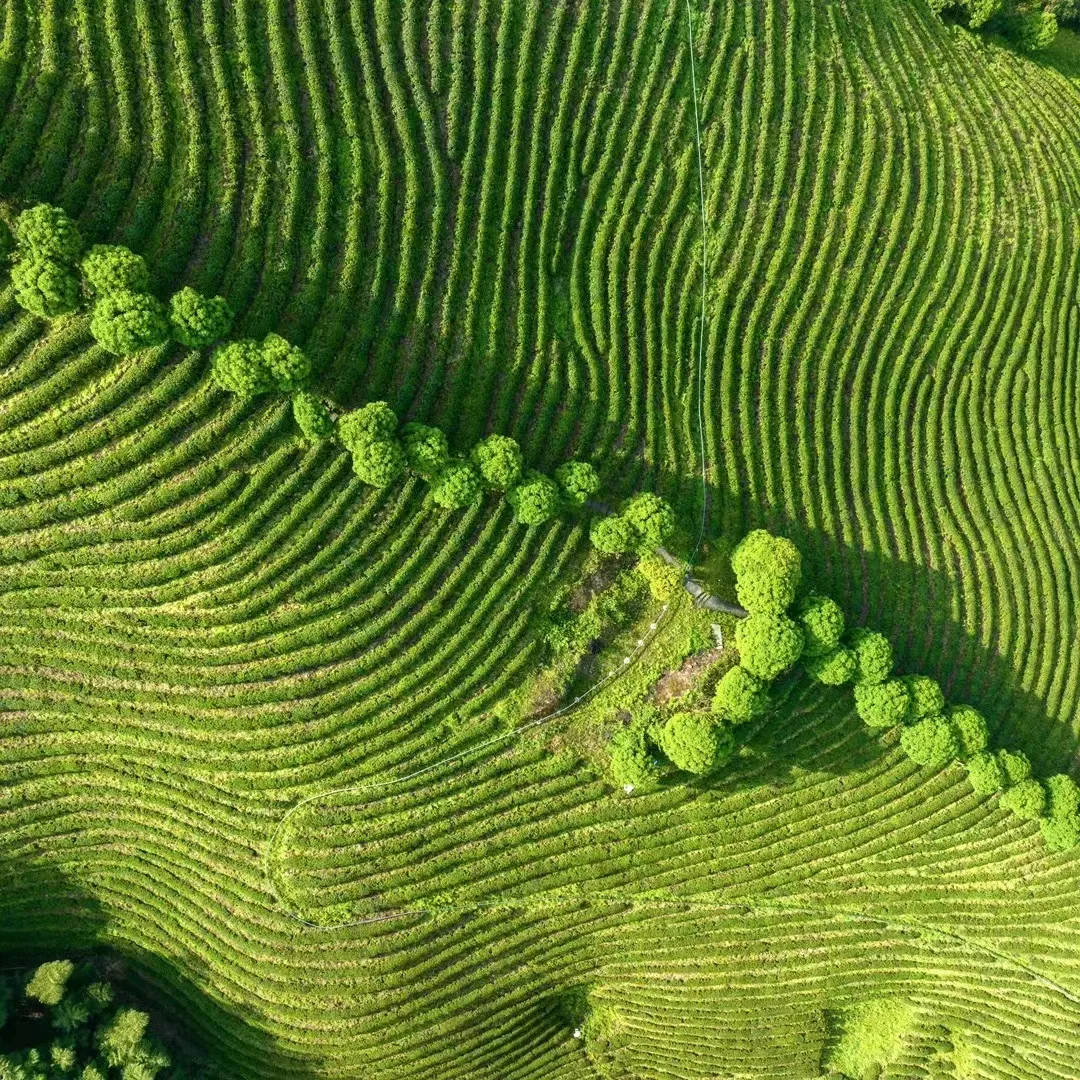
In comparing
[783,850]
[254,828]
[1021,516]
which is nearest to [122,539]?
[254,828]

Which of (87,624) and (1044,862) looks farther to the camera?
(1044,862)

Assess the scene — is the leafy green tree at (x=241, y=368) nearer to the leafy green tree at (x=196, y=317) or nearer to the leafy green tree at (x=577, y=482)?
the leafy green tree at (x=196, y=317)

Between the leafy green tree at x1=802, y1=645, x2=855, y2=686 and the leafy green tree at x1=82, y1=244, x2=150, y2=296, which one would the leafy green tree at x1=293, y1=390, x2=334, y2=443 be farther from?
the leafy green tree at x1=802, y1=645, x2=855, y2=686

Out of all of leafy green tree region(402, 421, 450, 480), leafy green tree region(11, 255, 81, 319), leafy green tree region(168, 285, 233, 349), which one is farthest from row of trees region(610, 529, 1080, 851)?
leafy green tree region(11, 255, 81, 319)

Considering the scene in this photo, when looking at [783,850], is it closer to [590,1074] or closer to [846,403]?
[590,1074]

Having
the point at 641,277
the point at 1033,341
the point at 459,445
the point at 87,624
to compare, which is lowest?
the point at 87,624
